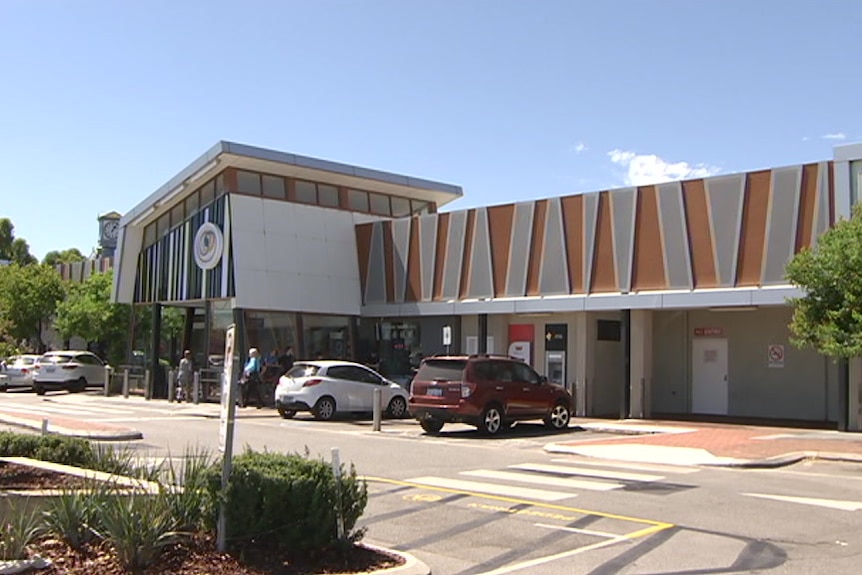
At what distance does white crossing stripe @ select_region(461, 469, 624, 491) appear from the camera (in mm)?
12612

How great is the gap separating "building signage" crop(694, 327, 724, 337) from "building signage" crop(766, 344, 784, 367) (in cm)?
155

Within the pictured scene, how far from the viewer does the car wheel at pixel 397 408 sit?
26.0m

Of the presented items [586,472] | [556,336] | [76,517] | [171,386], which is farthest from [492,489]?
[171,386]

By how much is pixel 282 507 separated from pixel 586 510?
4.70 metres

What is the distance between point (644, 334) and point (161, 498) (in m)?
20.5

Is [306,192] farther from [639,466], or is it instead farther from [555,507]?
[555,507]

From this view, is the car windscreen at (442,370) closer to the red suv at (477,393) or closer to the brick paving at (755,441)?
the red suv at (477,393)

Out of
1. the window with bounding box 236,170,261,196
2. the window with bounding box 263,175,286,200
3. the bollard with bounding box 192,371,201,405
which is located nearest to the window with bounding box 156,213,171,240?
the window with bounding box 236,170,261,196

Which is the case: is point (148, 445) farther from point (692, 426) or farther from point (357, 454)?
point (692, 426)

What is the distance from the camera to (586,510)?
1062 cm

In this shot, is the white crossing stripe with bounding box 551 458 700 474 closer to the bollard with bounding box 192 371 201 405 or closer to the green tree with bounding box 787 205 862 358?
the green tree with bounding box 787 205 862 358

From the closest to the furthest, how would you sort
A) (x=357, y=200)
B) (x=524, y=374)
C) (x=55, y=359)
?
(x=524, y=374), (x=357, y=200), (x=55, y=359)

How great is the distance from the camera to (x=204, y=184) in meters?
32.8

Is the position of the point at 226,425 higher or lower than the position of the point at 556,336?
lower
